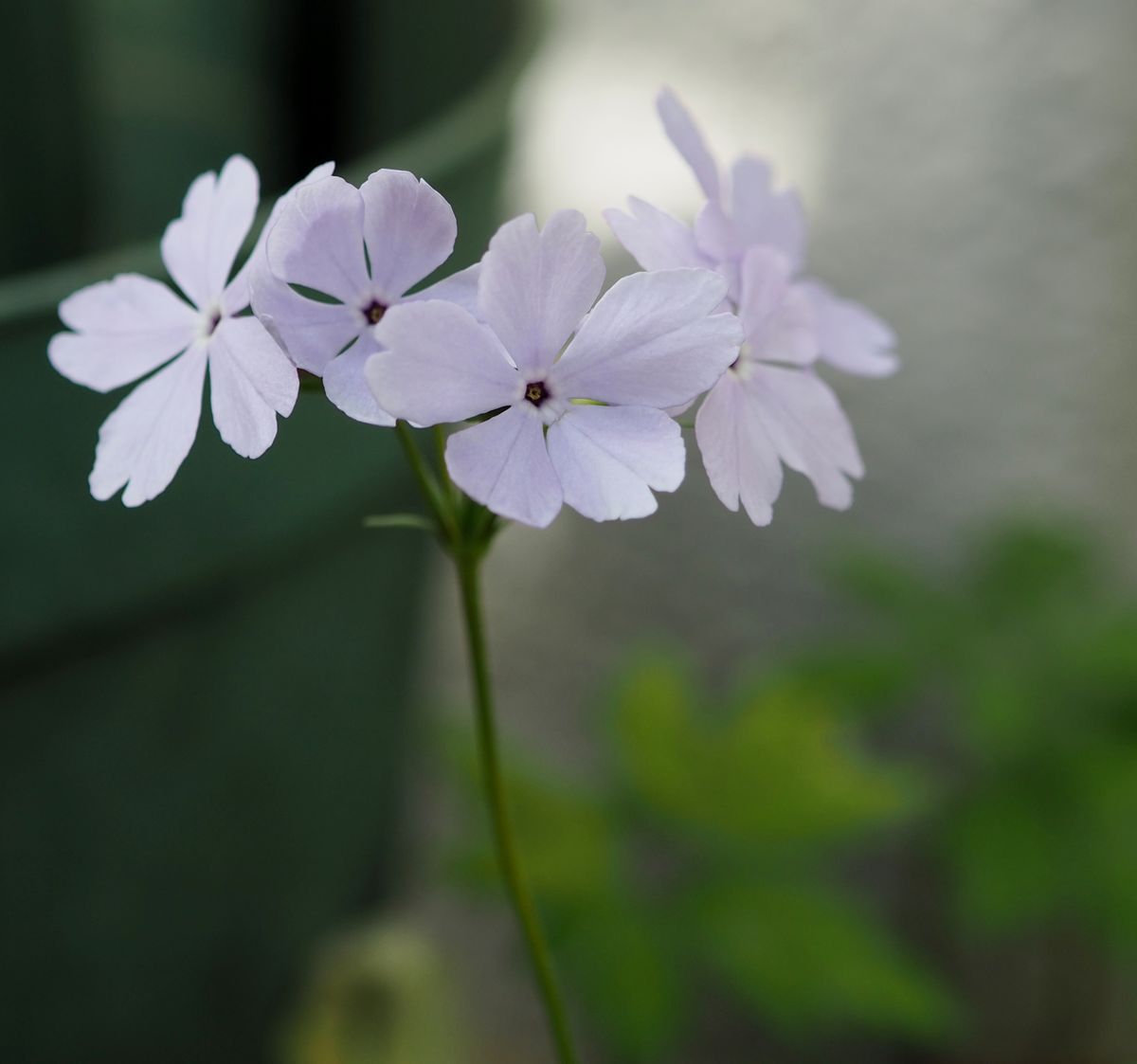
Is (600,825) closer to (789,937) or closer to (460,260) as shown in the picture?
(789,937)

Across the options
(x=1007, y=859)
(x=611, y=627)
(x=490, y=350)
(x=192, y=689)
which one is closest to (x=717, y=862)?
(x=1007, y=859)

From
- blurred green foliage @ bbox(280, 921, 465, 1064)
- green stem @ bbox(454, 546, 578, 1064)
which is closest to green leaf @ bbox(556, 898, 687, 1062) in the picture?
blurred green foliage @ bbox(280, 921, 465, 1064)

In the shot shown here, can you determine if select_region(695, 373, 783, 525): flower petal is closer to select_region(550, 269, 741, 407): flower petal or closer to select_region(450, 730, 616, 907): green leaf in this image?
select_region(550, 269, 741, 407): flower petal

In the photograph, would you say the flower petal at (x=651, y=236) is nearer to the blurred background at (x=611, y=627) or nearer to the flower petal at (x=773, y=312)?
the flower petal at (x=773, y=312)

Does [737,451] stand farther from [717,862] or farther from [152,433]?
[717,862]

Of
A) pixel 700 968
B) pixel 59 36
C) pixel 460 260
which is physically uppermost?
pixel 59 36

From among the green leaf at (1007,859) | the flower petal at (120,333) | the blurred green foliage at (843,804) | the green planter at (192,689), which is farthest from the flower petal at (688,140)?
the green leaf at (1007,859)

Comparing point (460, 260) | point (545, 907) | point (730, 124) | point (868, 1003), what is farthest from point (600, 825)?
point (730, 124)
